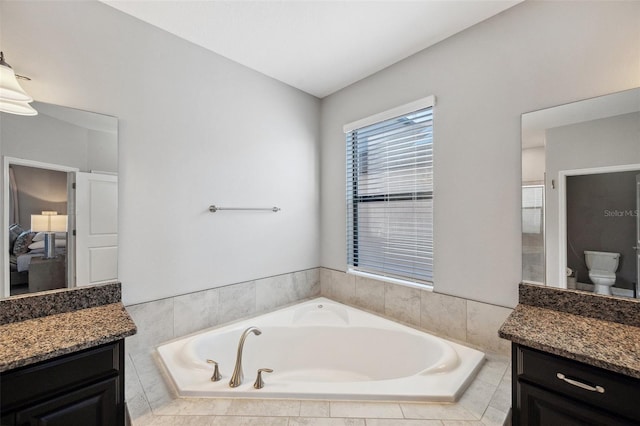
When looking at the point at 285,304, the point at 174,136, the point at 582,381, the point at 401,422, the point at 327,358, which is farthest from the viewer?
the point at 285,304

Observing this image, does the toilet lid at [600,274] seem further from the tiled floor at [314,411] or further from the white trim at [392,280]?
the white trim at [392,280]

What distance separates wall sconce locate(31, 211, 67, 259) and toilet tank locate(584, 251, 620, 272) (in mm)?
2703

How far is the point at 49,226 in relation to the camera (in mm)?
1399

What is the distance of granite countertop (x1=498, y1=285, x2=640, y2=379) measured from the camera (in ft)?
3.01

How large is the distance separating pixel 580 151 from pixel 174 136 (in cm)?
236

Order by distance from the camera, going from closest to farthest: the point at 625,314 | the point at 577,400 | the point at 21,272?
1. the point at 577,400
2. the point at 625,314
3. the point at 21,272

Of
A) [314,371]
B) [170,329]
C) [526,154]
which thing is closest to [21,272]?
[170,329]

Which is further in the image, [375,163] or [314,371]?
[375,163]

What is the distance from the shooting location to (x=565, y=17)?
56.2 inches

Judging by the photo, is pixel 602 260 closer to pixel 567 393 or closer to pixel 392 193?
pixel 567 393

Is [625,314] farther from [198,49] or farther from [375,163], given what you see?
[198,49]

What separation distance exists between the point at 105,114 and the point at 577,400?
2549 millimetres

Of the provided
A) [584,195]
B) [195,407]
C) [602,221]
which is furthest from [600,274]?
[195,407]

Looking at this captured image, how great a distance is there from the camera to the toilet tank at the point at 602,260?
131cm
